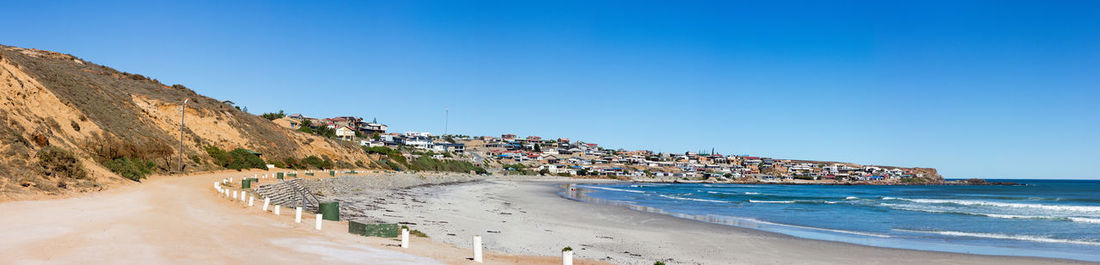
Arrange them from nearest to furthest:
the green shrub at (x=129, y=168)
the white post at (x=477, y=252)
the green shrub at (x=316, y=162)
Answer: the white post at (x=477, y=252), the green shrub at (x=129, y=168), the green shrub at (x=316, y=162)

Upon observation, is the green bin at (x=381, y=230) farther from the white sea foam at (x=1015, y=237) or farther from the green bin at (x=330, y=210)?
the white sea foam at (x=1015, y=237)

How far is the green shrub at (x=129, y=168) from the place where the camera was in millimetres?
32156

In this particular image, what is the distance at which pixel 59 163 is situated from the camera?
25.6 meters

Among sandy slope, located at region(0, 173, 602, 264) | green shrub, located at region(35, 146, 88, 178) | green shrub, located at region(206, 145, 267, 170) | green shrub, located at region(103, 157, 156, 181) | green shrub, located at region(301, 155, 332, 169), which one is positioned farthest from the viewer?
green shrub, located at region(301, 155, 332, 169)

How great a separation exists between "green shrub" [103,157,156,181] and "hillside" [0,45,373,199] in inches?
23.8

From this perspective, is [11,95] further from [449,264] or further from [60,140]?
[449,264]

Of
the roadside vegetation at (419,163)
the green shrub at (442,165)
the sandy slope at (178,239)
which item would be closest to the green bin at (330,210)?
the sandy slope at (178,239)

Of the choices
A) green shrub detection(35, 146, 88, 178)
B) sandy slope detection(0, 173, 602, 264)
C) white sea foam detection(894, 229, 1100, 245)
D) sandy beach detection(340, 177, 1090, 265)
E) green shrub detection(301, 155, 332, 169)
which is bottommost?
sandy beach detection(340, 177, 1090, 265)

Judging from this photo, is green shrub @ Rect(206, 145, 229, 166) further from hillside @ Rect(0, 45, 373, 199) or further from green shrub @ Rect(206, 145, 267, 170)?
hillside @ Rect(0, 45, 373, 199)

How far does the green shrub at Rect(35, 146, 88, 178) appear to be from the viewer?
2509 centimetres

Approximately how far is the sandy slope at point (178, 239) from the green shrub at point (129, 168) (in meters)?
12.0

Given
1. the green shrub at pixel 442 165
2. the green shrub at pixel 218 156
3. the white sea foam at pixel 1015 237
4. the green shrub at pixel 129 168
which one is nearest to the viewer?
the white sea foam at pixel 1015 237

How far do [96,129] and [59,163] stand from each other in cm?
1515

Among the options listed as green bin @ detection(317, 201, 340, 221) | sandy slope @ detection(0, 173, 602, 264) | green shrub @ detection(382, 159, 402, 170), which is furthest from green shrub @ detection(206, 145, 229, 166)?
green shrub @ detection(382, 159, 402, 170)
